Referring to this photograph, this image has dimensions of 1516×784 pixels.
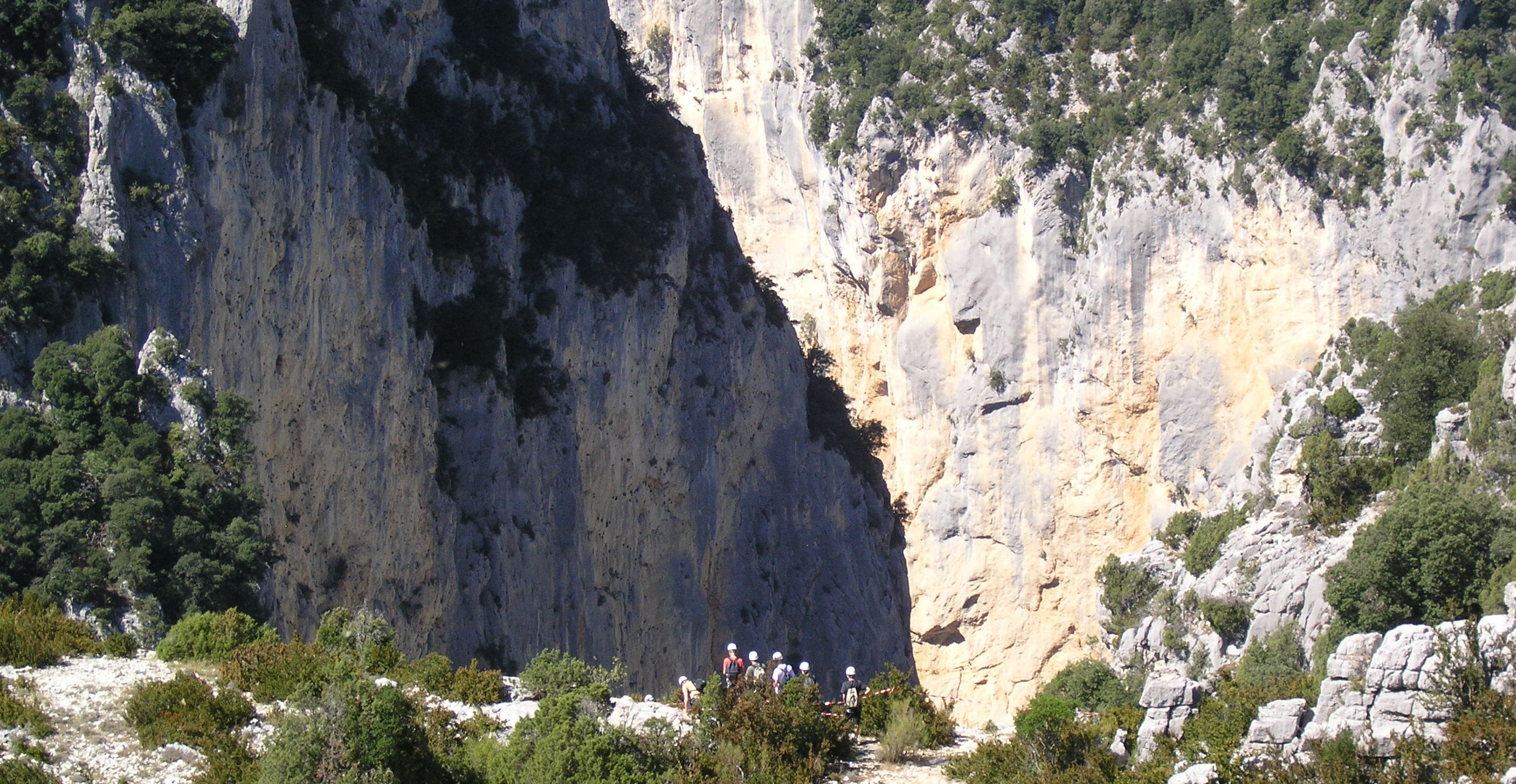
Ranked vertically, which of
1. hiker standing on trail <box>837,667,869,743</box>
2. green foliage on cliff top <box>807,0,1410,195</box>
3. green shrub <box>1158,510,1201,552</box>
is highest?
green foliage on cliff top <box>807,0,1410,195</box>

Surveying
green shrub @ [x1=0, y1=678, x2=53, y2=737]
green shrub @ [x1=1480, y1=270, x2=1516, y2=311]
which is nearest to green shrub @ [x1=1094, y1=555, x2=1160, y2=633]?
green shrub @ [x1=1480, y1=270, x2=1516, y2=311]

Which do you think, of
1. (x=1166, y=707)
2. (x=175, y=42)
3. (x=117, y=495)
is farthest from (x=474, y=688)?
(x=175, y=42)

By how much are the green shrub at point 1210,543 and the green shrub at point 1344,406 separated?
337 centimetres

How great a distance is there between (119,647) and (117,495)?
3334 millimetres

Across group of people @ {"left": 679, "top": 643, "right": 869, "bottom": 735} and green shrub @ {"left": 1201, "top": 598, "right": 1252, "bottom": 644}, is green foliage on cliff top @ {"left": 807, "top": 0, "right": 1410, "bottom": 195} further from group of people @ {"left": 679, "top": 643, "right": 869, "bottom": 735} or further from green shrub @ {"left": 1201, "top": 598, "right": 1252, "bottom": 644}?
group of people @ {"left": 679, "top": 643, "right": 869, "bottom": 735}

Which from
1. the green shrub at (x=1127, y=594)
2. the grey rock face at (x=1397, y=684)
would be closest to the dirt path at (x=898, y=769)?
the grey rock face at (x=1397, y=684)

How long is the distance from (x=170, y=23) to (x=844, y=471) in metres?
27.9

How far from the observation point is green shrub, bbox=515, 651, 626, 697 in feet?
72.6

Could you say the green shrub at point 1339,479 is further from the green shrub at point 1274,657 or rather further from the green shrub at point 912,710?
the green shrub at point 912,710

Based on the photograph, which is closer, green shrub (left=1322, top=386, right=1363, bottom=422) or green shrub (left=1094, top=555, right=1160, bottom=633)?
green shrub (left=1322, top=386, right=1363, bottom=422)

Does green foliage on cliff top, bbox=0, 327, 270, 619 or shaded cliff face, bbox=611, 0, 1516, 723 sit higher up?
shaded cliff face, bbox=611, 0, 1516, 723

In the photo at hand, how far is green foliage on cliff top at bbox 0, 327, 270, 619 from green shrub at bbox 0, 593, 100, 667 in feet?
2.98

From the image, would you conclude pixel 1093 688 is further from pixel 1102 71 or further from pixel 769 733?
pixel 1102 71

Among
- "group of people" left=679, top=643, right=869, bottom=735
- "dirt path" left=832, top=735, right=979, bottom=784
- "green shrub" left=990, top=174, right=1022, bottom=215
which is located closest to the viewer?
"dirt path" left=832, top=735, right=979, bottom=784
